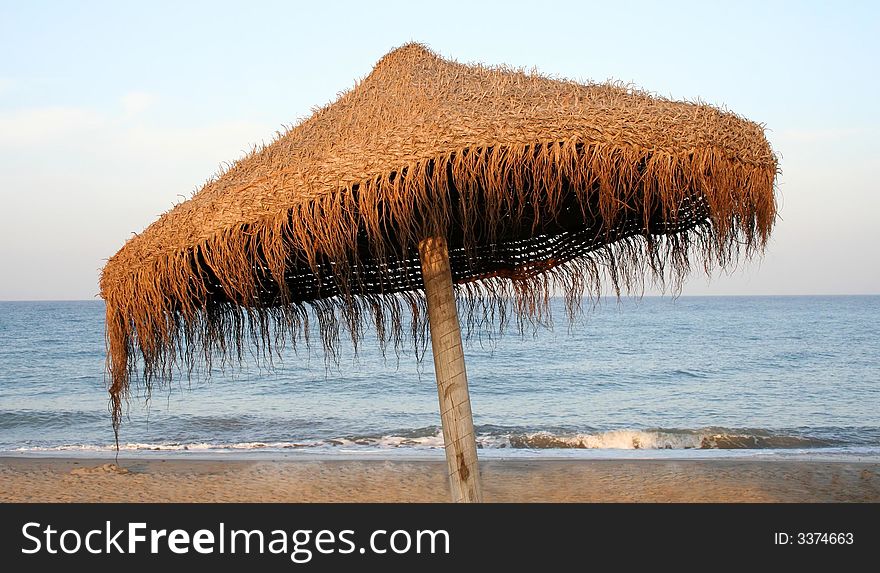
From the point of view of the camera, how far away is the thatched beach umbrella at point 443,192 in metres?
2.66

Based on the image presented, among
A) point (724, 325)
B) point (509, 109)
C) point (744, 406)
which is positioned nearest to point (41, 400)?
point (744, 406)

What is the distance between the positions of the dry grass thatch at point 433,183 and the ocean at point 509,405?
2.66ft

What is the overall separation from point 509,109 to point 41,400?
58.2ft

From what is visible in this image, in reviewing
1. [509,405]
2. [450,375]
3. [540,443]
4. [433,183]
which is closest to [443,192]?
[433,183]

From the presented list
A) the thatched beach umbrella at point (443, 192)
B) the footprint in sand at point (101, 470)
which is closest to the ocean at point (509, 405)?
the thatched beach umbrella at point (443, 192)

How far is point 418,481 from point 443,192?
19.4ft

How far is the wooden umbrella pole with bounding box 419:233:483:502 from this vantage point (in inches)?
131

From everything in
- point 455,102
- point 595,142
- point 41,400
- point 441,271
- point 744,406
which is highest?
point 455,102

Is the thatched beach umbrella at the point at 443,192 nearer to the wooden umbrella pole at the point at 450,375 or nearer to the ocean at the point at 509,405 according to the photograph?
the wooden umbrella pole at the point at 450,375

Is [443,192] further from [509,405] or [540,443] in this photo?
[509,405]

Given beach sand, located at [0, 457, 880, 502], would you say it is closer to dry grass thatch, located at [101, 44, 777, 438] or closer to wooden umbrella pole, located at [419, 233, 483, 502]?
wooden umbrella pole, located at [419, 233, 483, 502]

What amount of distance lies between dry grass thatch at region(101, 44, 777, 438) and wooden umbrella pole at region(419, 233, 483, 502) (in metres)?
0.20
